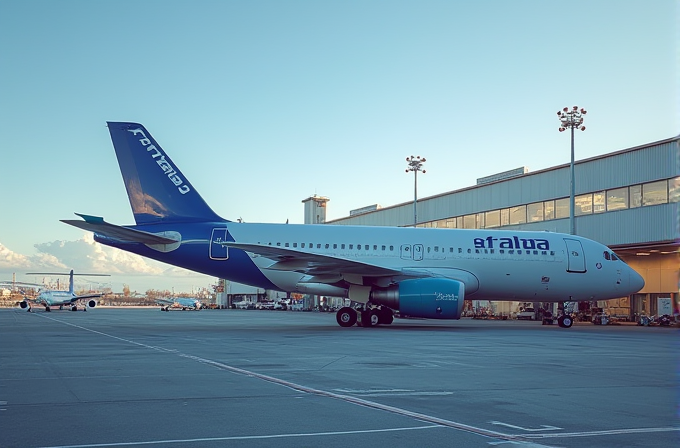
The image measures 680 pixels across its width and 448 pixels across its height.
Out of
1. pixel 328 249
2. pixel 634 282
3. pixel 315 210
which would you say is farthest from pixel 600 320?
pixel 315 210

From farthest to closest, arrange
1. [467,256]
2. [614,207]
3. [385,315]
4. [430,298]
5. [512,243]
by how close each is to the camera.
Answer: [614,207] → [512,243] → [385,315] → [467,256] → [430,298]

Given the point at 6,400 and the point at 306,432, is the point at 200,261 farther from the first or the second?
the point at 306,432

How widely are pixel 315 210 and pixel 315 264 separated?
170ft

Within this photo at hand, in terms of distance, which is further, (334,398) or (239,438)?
(334,398)

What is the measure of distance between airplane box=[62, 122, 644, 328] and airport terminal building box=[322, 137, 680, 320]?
679 cm

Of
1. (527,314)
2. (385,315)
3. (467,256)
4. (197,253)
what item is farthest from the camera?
(527,314)

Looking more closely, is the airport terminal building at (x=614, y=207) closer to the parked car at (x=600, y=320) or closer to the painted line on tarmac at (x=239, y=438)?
the parked car at (x=600, y=320)

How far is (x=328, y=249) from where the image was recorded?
84.6 ft

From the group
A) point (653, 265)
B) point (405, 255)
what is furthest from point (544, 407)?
point (653, 265)

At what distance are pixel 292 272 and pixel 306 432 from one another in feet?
66.1

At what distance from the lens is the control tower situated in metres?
→ 74.4

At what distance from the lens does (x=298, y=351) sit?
45.5ft

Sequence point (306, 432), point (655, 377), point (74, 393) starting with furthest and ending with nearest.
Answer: point (655, 377), point (74, 393), point (306, 432)

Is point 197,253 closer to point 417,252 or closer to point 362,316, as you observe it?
point 362,316
